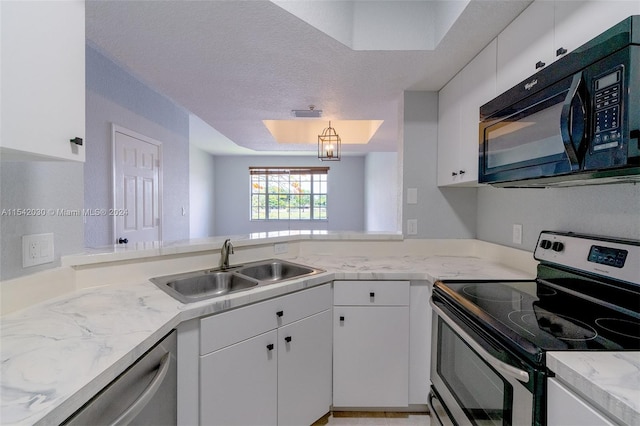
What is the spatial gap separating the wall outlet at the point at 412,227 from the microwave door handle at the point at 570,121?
4.52 feet

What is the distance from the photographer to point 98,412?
0.70 meters

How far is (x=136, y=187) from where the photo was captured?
3.10 m

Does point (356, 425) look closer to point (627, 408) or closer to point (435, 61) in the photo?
point (627, 408)

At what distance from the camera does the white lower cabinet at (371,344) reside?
5.69 ft

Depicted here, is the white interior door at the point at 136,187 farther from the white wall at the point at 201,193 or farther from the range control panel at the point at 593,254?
the range control panel at the point at 593,254

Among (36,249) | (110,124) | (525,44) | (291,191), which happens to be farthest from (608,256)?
(291,191)

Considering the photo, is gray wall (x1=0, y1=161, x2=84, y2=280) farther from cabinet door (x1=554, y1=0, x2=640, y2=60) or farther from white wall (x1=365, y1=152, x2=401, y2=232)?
white wall (x1=365, y1=152, x2=401, y2=232)

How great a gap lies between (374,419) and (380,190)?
4246mm

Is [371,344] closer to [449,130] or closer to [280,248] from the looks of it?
[280,248]

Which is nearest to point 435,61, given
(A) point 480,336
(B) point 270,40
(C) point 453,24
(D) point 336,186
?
(C) point 453,24

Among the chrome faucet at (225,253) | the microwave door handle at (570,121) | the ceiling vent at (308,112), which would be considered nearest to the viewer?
the microwave door handle at (570,121)

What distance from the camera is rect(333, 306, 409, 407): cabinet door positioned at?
1738 mm

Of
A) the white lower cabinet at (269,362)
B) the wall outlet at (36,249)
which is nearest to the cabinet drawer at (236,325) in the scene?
the white lower cabinet at (269,362)

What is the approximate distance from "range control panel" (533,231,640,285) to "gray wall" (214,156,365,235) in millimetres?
5817
